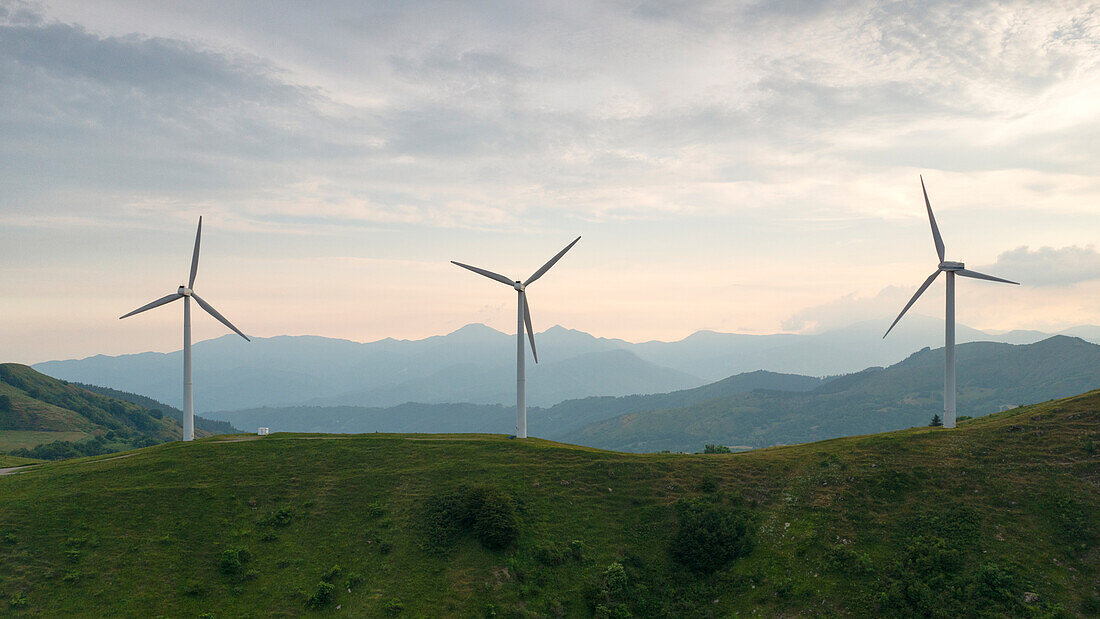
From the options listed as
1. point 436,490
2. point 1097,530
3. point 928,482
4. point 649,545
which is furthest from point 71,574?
point 1097,530

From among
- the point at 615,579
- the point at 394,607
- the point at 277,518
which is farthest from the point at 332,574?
the point at 615,579

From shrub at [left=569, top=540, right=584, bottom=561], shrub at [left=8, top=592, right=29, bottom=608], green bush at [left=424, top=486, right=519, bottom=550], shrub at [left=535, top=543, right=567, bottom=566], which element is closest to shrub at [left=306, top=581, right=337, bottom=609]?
green bush at [left=424, top=486, right=519, bottom=550]

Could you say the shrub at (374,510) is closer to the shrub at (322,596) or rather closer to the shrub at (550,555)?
the shrub at (322,596)

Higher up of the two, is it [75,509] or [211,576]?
[75,509]

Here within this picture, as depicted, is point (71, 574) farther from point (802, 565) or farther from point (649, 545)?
point (802, 565)

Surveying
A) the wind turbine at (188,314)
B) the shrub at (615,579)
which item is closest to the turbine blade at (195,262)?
the wind turbine at (188,314)

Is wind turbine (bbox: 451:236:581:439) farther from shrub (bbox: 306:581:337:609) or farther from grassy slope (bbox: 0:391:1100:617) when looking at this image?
shrub (bbox: 306:581:337:609)

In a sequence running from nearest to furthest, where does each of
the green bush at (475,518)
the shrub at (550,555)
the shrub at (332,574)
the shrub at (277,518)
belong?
the shrub at (332,574) → the shrub at (550,555) → the green bush at (475,518) → the shrub at (277,518)

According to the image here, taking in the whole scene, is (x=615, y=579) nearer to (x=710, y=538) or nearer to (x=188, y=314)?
(x=710, y=538)
